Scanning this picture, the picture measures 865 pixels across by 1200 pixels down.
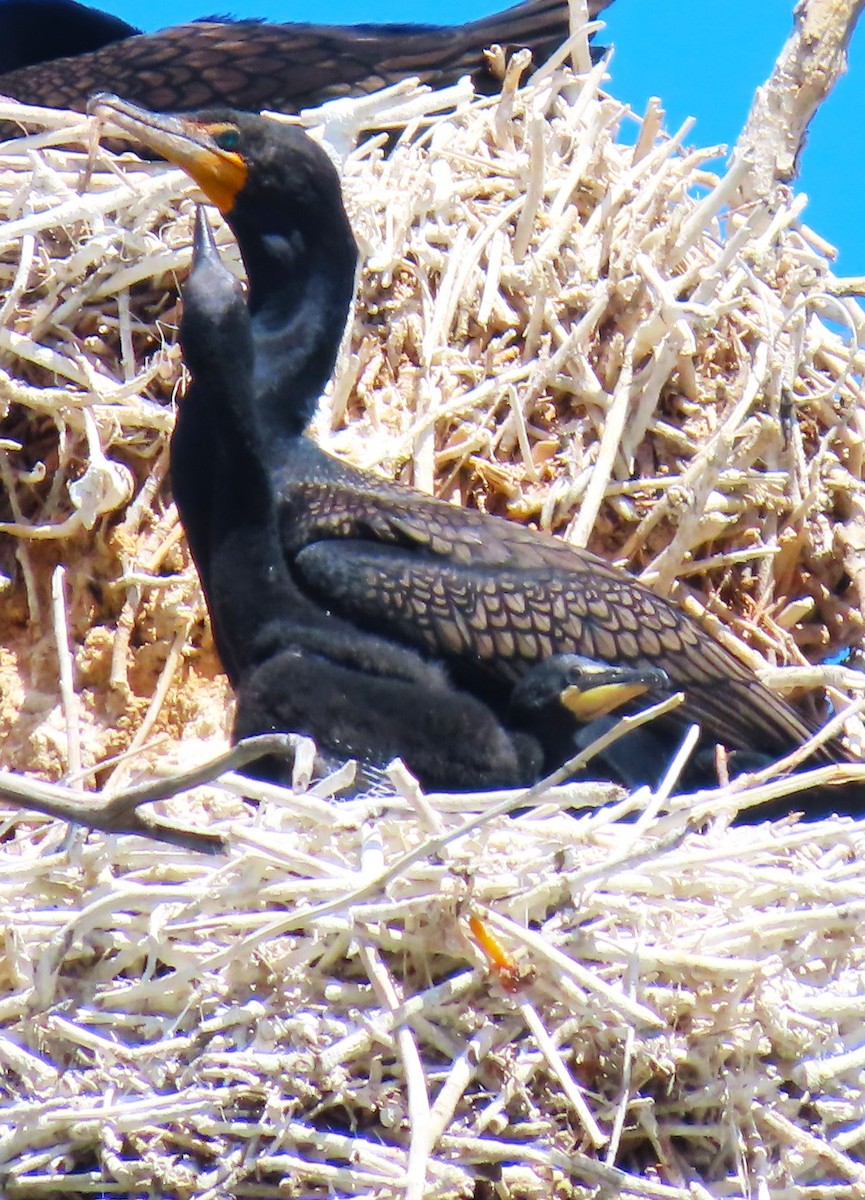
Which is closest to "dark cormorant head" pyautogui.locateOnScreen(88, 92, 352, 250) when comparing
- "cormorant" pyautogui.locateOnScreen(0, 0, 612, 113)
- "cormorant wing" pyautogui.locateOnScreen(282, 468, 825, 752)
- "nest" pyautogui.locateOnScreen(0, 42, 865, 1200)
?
"nest" pyautogui.locateOnScreen(0, 42, 865, 1200)

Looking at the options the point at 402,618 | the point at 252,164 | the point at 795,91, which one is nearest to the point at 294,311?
the point at 252,164

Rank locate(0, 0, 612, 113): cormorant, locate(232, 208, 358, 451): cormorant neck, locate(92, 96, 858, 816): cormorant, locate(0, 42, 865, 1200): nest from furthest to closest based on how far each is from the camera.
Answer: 1. locate(0, 0, 612, 113): cormorant
2. locate(232, 208, 358, 451): cormorant neck
3. locate(92, 96, 858, 816): cormorant
4. locate(0, 42, 865, 1200): nest

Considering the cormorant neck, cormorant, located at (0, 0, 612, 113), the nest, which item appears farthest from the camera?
cormorant, located at (0, 0, 612, 113)

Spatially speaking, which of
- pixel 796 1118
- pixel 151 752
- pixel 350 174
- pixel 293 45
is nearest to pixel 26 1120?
pixel 796 1118

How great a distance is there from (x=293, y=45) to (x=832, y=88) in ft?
4.26

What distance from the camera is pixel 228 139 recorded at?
4219 mm

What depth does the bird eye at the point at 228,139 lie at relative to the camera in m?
4.21

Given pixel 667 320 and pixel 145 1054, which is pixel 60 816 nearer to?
pixel 145 1054

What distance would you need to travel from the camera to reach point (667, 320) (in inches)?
184

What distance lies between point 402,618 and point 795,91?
195 centimetres

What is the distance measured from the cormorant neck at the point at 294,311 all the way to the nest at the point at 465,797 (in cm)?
35

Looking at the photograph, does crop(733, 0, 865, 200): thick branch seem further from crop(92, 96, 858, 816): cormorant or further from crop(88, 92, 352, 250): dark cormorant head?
crop(92, 96, 858, 816): cormorant

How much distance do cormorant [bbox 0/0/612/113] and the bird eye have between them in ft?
3.52

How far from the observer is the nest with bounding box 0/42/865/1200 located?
295cm
